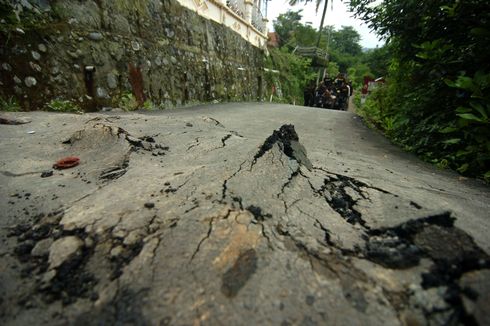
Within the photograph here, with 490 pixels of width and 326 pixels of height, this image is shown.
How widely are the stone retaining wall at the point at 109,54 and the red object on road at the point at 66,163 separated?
239 cm

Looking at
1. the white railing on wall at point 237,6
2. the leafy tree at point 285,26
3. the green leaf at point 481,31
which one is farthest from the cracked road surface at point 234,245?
the leafy tree at point 285,26

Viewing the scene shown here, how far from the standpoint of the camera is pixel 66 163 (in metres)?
2.13

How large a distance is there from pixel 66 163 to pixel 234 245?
5.59 feet

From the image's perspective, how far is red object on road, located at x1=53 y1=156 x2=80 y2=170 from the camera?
6.89ft

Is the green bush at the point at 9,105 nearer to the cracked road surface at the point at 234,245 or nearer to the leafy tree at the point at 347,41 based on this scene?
the cracked road surface at the point at 234,245

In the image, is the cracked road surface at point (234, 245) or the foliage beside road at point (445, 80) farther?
the foliage beside road at point (445, 80)

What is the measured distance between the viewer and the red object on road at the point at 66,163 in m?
2.10

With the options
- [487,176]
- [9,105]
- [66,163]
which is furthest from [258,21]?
[66,163]

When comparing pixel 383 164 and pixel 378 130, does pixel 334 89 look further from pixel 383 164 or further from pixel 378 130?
pixel 383 164

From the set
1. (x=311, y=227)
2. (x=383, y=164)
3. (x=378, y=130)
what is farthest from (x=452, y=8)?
(x=311, y=227)

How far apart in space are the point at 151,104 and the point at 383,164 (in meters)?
4.87

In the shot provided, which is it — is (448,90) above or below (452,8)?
below

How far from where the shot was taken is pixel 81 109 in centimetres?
450

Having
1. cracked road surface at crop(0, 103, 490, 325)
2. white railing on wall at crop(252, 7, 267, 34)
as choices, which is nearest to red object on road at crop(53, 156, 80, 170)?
cracked road surface at crop(0, 103, 490, 325)
